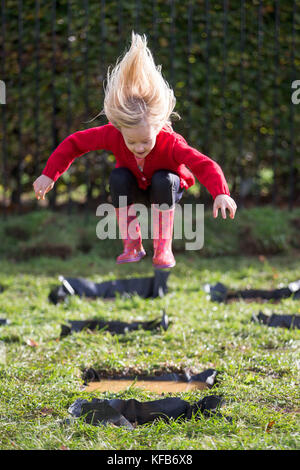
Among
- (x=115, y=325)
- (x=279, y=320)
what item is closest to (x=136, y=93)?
(x=115, y=325)

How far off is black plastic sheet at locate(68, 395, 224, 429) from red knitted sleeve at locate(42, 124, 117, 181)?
1123 millimetres

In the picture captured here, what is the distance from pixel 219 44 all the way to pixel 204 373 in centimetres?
441

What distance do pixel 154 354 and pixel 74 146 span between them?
1306 mm

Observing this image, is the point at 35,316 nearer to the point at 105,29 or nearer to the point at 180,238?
the point at 180,238

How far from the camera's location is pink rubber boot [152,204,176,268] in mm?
3115

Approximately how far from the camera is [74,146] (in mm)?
3035

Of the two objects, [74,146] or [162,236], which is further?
[162,236]

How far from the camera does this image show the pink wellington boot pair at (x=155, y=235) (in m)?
3.13

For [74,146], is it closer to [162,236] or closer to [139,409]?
[162,236]

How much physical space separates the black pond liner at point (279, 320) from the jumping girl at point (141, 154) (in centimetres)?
117

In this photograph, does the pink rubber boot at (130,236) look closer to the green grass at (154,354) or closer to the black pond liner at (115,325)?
the green grass at (154,354)

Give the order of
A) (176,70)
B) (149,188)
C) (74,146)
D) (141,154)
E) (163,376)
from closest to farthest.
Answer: (141,154) < (74,146) < (149,188) < (163,376) < (176,70)
